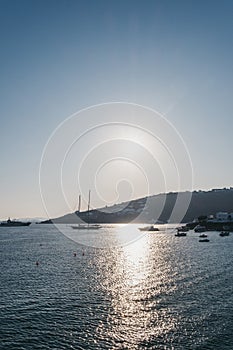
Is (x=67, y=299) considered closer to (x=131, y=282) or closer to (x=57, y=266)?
(x=131, y=282)

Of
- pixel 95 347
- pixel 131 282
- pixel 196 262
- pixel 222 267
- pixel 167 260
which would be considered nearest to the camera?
pixel 95 347

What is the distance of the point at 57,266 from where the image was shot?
79.1 m

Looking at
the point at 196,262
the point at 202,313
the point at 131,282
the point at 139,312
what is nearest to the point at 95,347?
the point at 139,312

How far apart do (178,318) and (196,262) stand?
4732 cm

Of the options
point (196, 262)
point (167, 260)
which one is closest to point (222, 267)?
point (196, 262)

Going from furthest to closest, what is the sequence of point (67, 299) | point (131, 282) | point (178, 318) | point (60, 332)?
point (131, 282)
point (67, 299)
point (178, 318)
point (60, 332)

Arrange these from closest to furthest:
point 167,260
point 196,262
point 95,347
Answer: point 95,347 < point 196,262 < point 167,260

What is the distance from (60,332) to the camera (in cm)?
3512

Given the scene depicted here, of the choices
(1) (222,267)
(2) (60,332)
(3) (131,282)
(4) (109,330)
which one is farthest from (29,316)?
(1) (222,267)

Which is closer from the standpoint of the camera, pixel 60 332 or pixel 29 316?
pixel 60 332

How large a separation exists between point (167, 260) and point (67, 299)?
158 feet

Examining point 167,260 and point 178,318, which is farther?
point 167,260

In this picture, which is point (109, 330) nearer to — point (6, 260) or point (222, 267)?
point (222, 267)

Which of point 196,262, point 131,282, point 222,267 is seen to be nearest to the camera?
point 131,282
